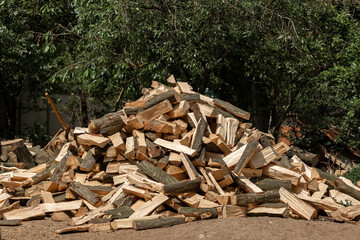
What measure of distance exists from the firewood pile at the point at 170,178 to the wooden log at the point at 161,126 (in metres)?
0.02

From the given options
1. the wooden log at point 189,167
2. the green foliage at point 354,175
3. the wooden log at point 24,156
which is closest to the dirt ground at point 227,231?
the wooden log at point 189,167

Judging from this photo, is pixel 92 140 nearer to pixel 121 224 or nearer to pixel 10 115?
pixel 121 224

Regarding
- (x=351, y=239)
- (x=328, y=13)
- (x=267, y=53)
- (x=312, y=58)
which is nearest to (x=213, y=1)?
(x=267, y=53)

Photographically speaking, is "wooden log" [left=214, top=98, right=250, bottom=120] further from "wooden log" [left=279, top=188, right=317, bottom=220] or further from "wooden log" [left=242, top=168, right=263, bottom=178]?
"wooden log" [left=279, top=188, right=317, bottom=220]

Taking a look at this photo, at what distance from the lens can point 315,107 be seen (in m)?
9.52

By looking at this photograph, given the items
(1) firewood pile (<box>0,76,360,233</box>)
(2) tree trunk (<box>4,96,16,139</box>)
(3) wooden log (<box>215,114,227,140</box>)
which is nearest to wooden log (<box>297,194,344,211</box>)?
(1) firewood pile (<box>0,76,360,233</box>)

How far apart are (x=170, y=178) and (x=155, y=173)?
0.22 metres

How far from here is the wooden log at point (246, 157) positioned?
5879 mm

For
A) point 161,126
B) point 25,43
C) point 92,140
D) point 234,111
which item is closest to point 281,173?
point 234,111

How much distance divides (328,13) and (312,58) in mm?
1616

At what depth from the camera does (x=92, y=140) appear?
20.3 feet

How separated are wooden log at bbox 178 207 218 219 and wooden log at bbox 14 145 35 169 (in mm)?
4678

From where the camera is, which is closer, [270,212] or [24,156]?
[270,212]

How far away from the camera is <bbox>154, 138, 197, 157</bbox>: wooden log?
587 centimetres
